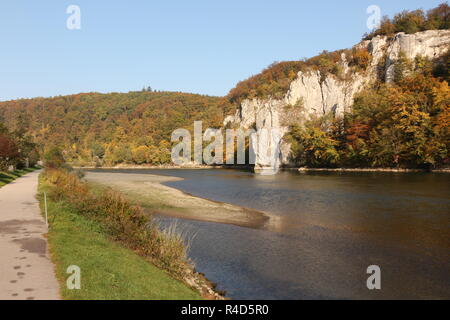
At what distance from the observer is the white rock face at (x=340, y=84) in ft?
303

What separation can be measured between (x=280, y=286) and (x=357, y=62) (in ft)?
354

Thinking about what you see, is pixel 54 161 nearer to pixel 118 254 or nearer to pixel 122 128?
pixel 118 254

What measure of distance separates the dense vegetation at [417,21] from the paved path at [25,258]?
113 metres

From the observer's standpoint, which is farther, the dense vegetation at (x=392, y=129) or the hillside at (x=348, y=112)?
the hillside at (x=348, y=112)

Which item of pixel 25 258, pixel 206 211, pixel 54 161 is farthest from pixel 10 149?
pixel 25 258

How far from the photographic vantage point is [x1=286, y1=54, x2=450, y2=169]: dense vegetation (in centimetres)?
6488

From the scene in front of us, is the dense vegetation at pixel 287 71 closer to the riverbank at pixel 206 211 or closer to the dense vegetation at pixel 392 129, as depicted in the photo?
the dense vegetation at pixel 392 129

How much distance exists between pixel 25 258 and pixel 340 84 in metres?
105

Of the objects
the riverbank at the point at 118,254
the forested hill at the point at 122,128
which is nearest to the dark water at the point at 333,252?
the riverbank at the point at 118,254

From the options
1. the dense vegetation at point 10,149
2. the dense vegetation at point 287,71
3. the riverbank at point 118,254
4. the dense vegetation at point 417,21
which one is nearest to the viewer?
the riverbank at point 118,254

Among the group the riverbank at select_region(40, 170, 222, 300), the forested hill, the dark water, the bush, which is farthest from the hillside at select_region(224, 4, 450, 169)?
the riverbank at select_region(40, 170, 222, 300)

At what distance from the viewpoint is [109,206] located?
56.4 feet
